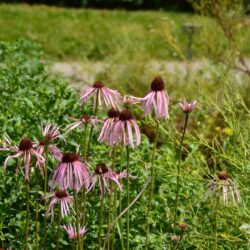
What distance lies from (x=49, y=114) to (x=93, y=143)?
0.26 meters

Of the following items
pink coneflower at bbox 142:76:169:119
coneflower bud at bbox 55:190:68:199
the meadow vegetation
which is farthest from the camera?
the meadow vegetation

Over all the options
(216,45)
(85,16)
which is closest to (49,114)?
(216,45)

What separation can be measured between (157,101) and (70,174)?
1.14 feet

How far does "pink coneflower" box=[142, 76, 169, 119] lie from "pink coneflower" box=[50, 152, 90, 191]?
266 mm

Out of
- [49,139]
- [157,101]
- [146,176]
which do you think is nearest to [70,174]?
[49,139]

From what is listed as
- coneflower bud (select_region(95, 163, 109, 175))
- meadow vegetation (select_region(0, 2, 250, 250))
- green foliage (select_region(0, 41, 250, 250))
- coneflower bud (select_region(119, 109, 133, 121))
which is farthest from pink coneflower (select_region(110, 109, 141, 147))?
green foliage (select_region(0, 41, 250, 250))

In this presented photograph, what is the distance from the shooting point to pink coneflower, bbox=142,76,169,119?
7.58 ft

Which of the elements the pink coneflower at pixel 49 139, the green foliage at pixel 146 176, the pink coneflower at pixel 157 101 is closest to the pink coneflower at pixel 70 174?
the pink coneflower at pixel 49 139

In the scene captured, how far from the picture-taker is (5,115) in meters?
3.69

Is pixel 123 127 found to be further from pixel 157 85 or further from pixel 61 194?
pixel 61 194

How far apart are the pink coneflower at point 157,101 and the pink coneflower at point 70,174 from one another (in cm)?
27

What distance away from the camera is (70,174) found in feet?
7.20

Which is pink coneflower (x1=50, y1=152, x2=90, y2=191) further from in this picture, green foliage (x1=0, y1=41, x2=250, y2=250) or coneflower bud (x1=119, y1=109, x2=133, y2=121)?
green foliage (x1=0, y1=41, x2=250, y2=250)

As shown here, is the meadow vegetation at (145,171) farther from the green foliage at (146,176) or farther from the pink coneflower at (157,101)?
the pink coneflower at (157,101)
